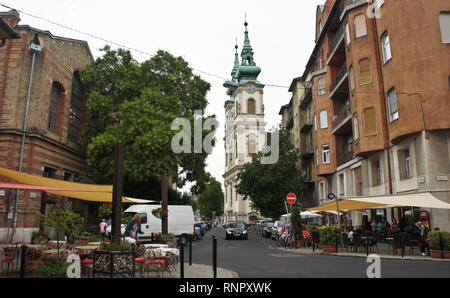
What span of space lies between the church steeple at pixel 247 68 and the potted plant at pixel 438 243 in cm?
7058

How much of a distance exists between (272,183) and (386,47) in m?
21.7

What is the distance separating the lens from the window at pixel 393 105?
2138 cm

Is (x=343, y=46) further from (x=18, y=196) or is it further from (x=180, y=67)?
(x=18, y=196)

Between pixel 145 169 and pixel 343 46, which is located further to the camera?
pixel 343 46

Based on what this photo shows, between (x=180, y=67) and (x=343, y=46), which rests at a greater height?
(x=343, y=46)

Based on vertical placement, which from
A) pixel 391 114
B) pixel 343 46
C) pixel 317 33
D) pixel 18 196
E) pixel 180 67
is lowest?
pixel 18 196

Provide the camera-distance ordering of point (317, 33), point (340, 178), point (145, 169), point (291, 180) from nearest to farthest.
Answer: point (145, 169) → point (340, 178) → point (317, 33) → point (291, 180)

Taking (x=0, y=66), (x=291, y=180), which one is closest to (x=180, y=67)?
(x=0, y=66)

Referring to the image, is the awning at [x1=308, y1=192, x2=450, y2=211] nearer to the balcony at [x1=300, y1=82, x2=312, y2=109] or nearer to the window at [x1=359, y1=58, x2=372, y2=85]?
the window at [x1=359, y1=58, x2=372, y2=85]

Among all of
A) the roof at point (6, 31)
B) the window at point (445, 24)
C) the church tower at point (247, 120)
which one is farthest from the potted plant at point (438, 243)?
the church tower at point (247, 120)

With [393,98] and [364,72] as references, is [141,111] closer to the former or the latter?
[364,72]

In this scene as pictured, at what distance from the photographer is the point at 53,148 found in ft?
77.6

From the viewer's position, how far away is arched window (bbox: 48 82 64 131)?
81.0 ft
